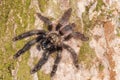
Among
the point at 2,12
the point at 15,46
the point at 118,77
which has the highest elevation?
the point at 2,12

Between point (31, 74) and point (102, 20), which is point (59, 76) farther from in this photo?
point (102, 20)

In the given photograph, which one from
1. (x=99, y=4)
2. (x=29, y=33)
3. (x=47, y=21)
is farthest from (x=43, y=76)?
(x=99, y=4)

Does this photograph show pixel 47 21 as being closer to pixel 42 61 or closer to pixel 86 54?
pixel 42 61

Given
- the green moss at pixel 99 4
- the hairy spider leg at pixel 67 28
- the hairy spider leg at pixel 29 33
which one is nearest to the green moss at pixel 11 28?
the hairy spider leg at pixel 29 33

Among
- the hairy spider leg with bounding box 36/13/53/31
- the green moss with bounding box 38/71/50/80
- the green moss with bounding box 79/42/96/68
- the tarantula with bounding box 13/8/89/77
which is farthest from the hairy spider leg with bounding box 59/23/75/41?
the green moss with bounding box 38/71/50/80

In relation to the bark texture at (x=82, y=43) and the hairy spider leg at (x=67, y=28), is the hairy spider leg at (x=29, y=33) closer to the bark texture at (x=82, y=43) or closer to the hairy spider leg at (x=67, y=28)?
the bark texture at (x=82, y=43)

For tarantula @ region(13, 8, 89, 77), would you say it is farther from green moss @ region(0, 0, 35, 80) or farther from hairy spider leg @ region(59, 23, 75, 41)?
green moss @ region(0, 0, 35, 80)

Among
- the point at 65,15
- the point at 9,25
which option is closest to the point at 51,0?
the point at 65,15

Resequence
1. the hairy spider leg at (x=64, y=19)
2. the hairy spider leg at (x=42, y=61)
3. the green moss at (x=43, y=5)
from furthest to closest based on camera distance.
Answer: the green moss at (x=43, y=5) < the hairy spider leg at (x=64, y=19) < the hairy spider leg at (x=42, y=61)
